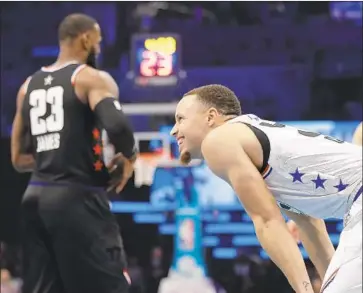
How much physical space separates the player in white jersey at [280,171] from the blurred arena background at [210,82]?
3.57m

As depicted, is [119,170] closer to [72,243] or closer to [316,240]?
[72,243]

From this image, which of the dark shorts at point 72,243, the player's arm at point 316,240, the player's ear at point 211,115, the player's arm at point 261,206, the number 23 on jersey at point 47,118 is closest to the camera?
the player's arm at point 261,206

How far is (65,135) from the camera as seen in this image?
292 cm

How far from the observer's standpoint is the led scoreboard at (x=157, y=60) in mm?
5738

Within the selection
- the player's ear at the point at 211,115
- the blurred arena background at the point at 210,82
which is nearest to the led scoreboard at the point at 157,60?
the blurred arena background at the point at 210,82

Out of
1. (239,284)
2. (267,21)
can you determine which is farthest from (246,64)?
(239,284)

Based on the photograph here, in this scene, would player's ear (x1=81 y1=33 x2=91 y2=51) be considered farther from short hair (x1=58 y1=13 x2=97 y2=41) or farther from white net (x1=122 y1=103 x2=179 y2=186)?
white net (x1=122 y1=103 x2=179 y2=186)

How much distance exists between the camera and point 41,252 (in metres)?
2.93

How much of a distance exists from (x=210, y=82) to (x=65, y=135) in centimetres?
298

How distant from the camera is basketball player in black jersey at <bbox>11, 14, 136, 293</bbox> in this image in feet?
9.33

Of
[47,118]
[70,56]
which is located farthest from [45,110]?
[70,56]

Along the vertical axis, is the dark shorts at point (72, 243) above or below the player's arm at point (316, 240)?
below

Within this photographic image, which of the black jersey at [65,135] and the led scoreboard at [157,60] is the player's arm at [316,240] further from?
the led scoreboard at [157,60]

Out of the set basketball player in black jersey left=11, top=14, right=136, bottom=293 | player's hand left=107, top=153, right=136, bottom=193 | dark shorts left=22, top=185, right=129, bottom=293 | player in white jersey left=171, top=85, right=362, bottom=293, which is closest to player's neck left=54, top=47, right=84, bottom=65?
basketball player in black jersey left=11, top=14, right=136, bottom=293
